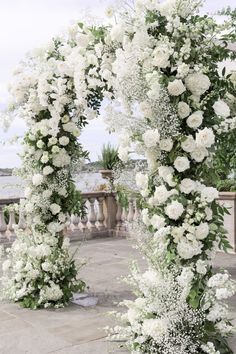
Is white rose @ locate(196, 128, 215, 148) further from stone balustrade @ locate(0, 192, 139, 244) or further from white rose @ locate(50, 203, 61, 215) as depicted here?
stone balustrade @ locate(0, 192, 139, 244)

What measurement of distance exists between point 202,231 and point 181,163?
1.84 ft

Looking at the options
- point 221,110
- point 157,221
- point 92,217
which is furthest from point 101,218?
point 221,110

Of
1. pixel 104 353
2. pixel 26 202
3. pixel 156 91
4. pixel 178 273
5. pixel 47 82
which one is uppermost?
pixel 47 82

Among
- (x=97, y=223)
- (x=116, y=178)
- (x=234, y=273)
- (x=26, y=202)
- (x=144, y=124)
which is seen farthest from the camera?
(x=97, y=223)

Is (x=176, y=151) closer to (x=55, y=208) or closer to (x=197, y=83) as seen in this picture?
(x=197, y=83)

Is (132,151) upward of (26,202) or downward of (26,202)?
upward

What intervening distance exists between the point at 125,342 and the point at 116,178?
1.45m

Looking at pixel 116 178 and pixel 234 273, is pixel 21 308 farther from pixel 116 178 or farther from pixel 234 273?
pixel 234 273

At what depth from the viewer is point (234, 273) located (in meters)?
8.13

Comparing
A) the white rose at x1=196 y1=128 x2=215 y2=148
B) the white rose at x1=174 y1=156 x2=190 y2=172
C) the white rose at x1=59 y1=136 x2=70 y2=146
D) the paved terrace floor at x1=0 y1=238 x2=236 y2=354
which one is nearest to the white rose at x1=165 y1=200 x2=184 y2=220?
the white rose at x1=174 y1=156 x2=190 y2=172

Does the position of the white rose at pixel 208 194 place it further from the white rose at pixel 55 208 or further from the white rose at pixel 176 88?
the white rose at pixel 55 208

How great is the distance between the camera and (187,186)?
436cm

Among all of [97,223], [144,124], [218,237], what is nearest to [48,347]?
[218,237]

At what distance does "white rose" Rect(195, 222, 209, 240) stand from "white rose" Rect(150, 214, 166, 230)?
0.28 m
